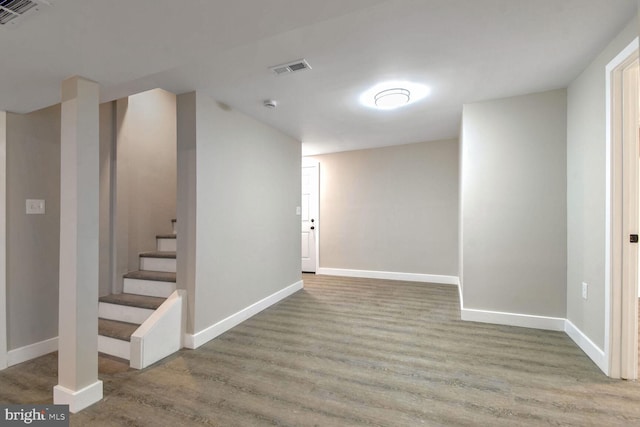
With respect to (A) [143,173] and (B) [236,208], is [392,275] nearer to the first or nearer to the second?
(B) [236,208]

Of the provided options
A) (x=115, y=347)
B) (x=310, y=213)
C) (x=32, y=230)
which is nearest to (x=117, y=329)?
(x=115, y=347)

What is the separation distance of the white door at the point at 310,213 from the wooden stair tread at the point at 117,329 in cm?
361

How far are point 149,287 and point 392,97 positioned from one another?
10.4 ft

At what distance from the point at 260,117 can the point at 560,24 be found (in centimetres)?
284

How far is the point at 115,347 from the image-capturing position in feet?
8.39

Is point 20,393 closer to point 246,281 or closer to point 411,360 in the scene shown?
point 246,281

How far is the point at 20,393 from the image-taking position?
2.03m

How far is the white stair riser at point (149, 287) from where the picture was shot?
295cm

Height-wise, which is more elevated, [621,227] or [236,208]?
[236,208]

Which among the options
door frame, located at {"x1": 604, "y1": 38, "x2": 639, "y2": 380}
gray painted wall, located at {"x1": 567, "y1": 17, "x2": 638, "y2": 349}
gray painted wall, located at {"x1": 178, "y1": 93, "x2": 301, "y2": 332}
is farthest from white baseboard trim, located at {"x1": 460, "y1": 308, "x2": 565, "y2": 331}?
gray painted wall, located at {"x1": 178, "y1": 93, "x2": 301, "y2": 332}

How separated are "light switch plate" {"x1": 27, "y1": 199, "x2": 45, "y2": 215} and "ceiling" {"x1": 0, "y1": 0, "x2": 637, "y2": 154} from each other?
0.79m

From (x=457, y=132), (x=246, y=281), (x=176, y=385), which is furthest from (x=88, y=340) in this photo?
(x=457, y=132)

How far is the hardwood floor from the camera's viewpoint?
1763 mm

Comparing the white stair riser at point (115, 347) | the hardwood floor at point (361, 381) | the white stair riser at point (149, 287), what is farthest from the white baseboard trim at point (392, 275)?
the white stair riser at point (115, 347)
